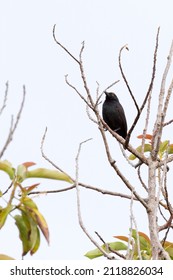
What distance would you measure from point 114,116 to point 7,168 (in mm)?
6984

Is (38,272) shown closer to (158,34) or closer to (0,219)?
(0,219)

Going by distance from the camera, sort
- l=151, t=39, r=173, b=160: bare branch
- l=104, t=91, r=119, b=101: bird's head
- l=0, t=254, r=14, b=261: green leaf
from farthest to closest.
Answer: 1. l=104, t=91, r=119, b=101: bird's head
2. l=151, t=39, r=173, b=160: bare branch
3. l=0, t=254, r=14, b=261: green leaf

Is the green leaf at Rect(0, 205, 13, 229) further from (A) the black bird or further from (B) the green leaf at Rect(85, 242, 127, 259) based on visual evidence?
(A) the black bird

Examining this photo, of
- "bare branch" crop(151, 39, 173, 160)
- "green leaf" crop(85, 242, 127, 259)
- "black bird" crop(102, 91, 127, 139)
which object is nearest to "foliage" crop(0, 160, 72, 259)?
"green leaf" crop(85, 242, 127, 259)

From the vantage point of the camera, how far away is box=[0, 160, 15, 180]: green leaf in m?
2.01

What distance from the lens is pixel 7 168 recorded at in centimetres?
203

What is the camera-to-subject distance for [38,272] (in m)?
2.72

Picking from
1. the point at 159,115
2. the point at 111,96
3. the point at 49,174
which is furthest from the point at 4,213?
the point at 111,96

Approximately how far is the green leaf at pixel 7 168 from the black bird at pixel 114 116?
667cm

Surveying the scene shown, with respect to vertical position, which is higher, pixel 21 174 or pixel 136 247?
pixel 21 174

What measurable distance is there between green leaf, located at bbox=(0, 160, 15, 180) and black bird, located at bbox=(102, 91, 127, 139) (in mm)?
6670

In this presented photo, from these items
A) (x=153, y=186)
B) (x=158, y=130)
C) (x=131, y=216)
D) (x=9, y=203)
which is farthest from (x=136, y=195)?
(x=9, y=203)

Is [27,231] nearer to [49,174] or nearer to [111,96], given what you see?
[49,174]

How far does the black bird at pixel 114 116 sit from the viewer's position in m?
8.91
